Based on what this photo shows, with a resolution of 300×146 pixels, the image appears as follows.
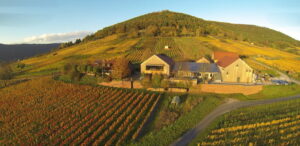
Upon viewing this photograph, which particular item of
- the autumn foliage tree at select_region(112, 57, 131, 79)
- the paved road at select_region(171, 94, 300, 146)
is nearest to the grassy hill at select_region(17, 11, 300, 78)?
the autumn foliage tree at select_region(112, 57, 131, 79)

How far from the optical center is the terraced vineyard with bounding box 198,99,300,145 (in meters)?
14.9

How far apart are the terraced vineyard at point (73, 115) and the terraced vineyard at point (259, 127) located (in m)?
8.81

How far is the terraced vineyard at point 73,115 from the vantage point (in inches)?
659

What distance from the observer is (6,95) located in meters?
30.8

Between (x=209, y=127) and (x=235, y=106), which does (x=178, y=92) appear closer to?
(x=235, y=106)

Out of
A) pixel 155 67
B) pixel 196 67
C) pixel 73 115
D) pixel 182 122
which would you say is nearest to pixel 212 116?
pixel 182 122

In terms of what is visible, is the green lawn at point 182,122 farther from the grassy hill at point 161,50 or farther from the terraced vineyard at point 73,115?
the grassy hill at point 161,50

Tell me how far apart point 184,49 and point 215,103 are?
48.4 m

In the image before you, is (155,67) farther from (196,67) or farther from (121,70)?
(196,67)

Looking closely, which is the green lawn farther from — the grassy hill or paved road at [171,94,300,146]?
the grassy hill

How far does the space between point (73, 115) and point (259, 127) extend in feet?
75.0

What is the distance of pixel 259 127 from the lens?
17453 millimetres

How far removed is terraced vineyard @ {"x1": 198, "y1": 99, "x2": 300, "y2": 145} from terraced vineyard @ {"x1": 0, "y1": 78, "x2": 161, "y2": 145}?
881 centimetres

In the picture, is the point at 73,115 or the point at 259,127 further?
the point at 73,115
